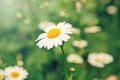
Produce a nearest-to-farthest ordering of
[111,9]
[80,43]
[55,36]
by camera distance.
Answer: [55,36]
[80,43]
[111,9]

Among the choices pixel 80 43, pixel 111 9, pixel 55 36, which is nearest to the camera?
pixel 55 36

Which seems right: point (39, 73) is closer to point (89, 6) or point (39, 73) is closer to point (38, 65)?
point (38, 65)

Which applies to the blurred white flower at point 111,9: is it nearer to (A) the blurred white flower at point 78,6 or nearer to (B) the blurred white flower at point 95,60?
(A) the blurred white flower at point 78,6

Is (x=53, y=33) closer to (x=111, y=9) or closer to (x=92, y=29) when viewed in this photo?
(x=92, y=29)

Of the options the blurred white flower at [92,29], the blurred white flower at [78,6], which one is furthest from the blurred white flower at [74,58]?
the blurred white flower at [78,6]

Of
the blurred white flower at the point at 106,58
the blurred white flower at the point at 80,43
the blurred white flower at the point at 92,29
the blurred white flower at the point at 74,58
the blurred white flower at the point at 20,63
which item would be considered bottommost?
the blurred white flower at the point at 106,58

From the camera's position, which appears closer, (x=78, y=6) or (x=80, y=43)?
(x=80, y=43)

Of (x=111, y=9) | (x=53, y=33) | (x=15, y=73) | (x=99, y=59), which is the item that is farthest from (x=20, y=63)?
(x=111, y=9)
